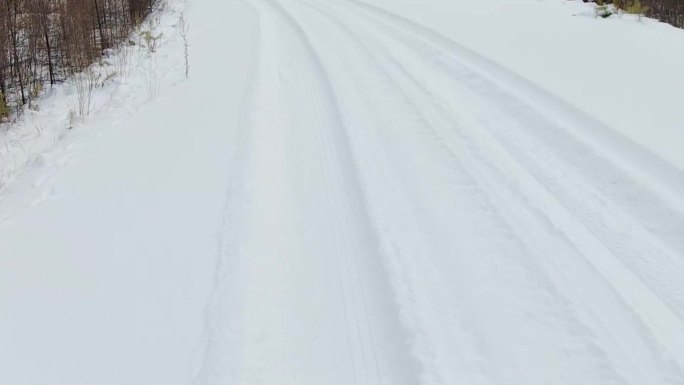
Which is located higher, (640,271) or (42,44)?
(42,44)

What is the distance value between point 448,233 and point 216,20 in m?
10.3

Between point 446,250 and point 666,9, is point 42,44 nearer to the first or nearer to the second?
point 446,250

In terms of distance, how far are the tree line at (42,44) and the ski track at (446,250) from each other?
20.8ft

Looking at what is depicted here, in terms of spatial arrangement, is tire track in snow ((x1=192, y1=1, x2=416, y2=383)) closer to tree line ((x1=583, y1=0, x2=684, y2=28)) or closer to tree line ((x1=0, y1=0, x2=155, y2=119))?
tree line ((x1=0, y1=0, x2=155, y2=119))

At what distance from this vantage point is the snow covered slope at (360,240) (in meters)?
2.58

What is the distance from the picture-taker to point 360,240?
3.52 m

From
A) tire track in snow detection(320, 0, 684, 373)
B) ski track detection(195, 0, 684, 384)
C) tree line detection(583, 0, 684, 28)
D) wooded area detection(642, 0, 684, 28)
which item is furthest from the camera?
wooded area detection(642, 0, 684, 28)

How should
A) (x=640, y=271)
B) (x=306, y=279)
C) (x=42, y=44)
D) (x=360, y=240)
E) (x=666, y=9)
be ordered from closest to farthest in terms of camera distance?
1. (x=640, y=271)
2. (x=306, y=279)
3. (x=360, y=240)
4. (x=42, y=44)
5. (x=666, y=9)

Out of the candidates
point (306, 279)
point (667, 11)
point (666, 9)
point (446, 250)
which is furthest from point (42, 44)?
point (666, 9)

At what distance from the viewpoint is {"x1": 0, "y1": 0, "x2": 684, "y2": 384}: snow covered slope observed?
2.58m

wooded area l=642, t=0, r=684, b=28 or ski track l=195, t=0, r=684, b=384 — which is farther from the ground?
wooded area l=642, t=0, r=684, b=28

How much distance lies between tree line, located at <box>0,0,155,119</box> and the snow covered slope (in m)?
4.44

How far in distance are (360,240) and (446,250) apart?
58 centimetres

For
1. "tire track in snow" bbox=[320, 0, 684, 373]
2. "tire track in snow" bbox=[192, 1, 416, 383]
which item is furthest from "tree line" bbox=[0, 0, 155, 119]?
"tire track in snow" bbox=[320, 0, 684, 373]
